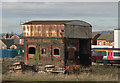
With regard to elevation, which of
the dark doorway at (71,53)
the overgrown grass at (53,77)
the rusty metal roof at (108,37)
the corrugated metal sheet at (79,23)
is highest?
the corrugated metal sheet at (79,23)

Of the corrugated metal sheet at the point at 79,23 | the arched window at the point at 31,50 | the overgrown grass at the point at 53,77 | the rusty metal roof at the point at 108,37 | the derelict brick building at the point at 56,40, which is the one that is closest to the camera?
the overgrown grass at the point at 53,77

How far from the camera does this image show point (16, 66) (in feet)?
96.3

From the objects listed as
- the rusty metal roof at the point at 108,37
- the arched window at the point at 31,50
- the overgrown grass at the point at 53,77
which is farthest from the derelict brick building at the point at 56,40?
the rusty metal roof at the point at 108,37

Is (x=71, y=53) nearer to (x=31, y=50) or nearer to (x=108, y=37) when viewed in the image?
(x=31, y=50)

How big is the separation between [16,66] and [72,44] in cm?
779

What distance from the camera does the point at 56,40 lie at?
32.2m

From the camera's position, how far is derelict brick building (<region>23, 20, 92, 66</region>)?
31906mm

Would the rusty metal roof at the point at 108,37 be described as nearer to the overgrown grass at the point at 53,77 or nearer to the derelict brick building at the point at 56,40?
the derelict brick building at the point at 56,40

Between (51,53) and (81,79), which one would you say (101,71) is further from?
(51,53)

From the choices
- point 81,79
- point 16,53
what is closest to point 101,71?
point 81,79

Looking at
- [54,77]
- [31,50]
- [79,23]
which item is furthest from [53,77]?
[79,23]

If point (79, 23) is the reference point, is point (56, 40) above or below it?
below

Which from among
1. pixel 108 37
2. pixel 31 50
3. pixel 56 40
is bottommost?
pixel 31 50

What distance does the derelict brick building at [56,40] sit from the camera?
31906 millimetres
